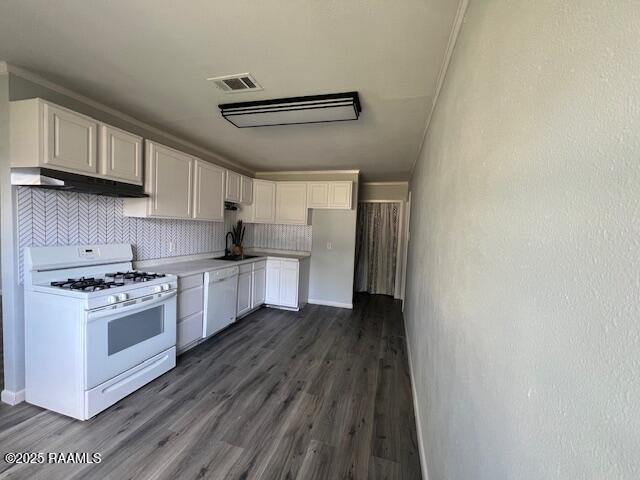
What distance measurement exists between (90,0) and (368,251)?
5.18m

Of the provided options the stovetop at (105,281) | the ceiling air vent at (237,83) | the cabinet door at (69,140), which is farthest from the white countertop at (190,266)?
the ceiling air vent at (237,83)

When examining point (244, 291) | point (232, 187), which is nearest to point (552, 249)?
point (244, 291)

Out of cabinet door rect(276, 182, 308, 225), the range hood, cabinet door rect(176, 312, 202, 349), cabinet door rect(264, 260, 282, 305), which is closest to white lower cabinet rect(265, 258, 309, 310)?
cabinet door rect(264, 260, 282, 305)

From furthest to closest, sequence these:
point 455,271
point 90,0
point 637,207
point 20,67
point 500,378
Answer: point 20,67 < point 90,0 < point 455,271 < point 500,378 < point 637,207

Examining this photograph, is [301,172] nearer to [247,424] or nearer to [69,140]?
[69,140]

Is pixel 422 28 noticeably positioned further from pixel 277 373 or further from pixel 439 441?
pixel 277 373

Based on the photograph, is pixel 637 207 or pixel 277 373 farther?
pixel 277 373

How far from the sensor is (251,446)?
1.75m

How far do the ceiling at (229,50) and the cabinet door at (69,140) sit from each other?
31 cm

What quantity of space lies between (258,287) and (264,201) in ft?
4.78

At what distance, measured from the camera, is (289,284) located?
4.36 meters

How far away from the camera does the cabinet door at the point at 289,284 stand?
14.3 ft

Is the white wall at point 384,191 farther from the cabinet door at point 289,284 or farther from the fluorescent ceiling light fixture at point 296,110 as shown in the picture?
the fluorescent ceiling light fixture at point 296,110

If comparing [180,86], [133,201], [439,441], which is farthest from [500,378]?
[133,201]
